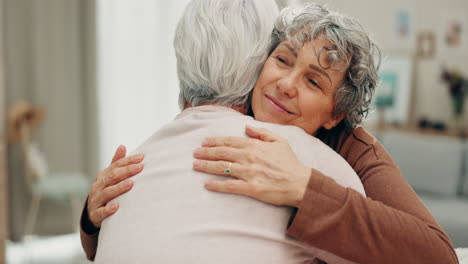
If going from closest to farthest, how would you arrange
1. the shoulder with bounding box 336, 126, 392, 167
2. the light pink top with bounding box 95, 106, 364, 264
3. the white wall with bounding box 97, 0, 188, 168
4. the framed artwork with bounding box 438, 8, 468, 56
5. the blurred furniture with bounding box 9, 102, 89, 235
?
the light pink top with bounding box 95, 106, 364, 264, the shoulder with bounding box 336, 126, 392, 167, the blurred furniture with bounding box 9, 102, 89, 235, the white wall with bounding box 97, 0, 188, 168, the framed artwork with bounding box 438, 8, 468, 56

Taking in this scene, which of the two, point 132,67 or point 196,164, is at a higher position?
point 196,164

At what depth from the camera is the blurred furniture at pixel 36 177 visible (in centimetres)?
396

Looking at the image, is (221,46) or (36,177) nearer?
(221,46)

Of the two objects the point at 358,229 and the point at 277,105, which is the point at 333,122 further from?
the point at 358,229

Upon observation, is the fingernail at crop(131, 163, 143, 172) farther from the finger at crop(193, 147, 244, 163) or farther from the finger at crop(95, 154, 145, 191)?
the finger at crop(193, 147, 244, 163)

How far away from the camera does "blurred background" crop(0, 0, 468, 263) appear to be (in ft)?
14.3

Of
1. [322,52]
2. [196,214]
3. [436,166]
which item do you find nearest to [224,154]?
[196,214]

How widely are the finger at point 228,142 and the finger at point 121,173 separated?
162 millimetres

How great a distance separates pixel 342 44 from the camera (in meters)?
1.05

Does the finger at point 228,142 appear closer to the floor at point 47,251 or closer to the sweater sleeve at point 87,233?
the sweater sleeve at point 87,233

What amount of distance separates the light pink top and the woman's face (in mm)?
142

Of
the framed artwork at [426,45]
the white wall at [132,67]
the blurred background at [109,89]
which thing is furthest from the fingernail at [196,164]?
the framed artwork at [426,45]

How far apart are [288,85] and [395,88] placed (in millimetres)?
4096

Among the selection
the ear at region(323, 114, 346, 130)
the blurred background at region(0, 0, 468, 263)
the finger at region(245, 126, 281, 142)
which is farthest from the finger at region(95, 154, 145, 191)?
the blurred background at region(0, 0, 468, 263)
